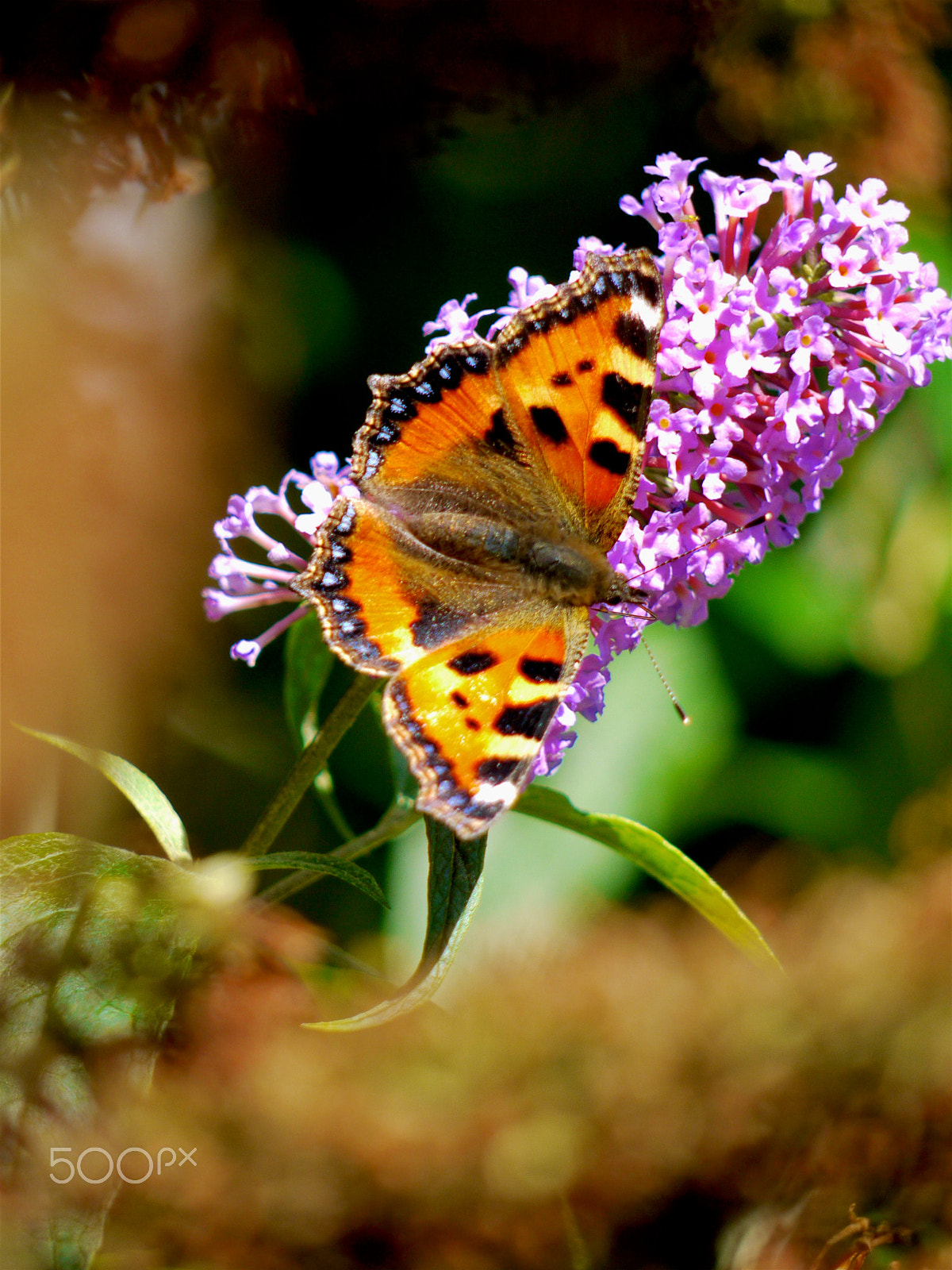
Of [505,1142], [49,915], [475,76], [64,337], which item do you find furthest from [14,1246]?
[475,76]

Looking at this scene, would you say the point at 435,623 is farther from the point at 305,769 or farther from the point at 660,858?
the point at 660,858

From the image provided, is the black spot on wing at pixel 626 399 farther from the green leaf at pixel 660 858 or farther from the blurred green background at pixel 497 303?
the blurred green background at pixel 497 303

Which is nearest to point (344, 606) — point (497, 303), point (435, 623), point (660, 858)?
point (435, 623)

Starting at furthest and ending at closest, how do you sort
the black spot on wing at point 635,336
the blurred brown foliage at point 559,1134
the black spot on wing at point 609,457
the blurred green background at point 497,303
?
the blurred green background at point 497,303, the black spot on wing at point 609,457, the black spot on wing at point 635,336, the blurred brown foliage at point 559,1134

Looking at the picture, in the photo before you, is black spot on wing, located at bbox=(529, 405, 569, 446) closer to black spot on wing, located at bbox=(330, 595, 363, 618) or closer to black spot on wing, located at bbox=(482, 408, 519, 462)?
black spot on wing, located at bbox=(482, 408, 519, 462)

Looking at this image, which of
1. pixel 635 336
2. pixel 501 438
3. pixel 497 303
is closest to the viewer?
pixel 635 336

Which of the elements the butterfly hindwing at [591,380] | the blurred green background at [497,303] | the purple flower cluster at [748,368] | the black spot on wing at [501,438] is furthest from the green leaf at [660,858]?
the blurred green background at [497,303]
